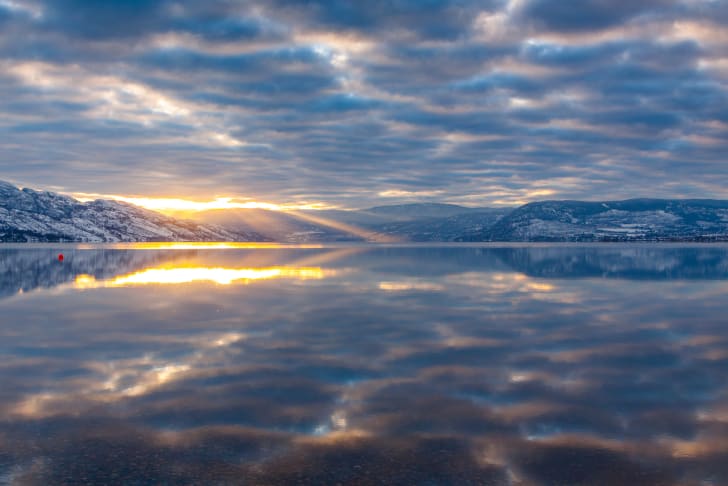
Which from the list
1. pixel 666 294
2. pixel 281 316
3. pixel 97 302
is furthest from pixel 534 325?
pixel 97 302

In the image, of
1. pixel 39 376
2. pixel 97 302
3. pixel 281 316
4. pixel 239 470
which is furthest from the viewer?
pixel 97 302

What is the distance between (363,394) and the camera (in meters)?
22.0

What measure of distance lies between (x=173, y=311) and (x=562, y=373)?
101 feet

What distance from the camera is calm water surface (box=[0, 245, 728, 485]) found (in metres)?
15.1

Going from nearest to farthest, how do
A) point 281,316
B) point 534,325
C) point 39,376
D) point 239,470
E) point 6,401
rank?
1. point 239,470
2. point 6,401
3. point 39,376
4. point 534,325
5. point 281,316

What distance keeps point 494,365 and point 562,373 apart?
317cm

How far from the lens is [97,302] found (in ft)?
165

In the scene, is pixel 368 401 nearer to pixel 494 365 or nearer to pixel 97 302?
pixel 494 365

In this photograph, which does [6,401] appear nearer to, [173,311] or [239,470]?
[239,470]

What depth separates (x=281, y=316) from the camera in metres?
42.2

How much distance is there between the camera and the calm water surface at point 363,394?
1507 centimetres

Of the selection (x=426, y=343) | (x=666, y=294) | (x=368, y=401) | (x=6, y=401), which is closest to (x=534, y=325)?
(x=426, y=343)

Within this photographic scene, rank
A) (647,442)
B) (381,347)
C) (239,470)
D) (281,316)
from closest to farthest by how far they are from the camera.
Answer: (239,470), (647,442), (381,347), (281,316)

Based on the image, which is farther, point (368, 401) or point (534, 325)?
point (534, 325)
